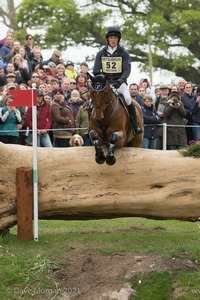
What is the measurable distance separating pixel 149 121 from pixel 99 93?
5.72m

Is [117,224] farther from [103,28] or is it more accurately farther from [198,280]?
[103,28]

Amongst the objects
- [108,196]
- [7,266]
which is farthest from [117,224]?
[7,266]

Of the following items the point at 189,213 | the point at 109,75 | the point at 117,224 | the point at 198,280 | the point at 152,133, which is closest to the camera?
the point at 198,280

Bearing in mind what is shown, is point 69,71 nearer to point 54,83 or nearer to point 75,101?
point 54,83

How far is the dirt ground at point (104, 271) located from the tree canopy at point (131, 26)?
20540 mm

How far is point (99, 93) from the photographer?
1073 cm

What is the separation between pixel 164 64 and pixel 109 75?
1950cm

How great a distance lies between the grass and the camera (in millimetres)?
9031

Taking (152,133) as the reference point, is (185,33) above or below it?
above

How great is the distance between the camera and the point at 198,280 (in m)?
9.12

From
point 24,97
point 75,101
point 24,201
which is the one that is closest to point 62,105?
point 75,101

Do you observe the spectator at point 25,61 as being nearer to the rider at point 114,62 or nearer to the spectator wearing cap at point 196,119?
the spectator wearing cap at point 196,119

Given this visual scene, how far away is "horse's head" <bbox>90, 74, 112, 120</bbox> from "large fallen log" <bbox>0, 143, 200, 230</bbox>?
0.76 m

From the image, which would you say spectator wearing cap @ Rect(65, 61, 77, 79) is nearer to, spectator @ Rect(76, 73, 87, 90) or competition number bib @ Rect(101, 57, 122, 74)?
spectator @ Rect(76, 73, 87, 90)
